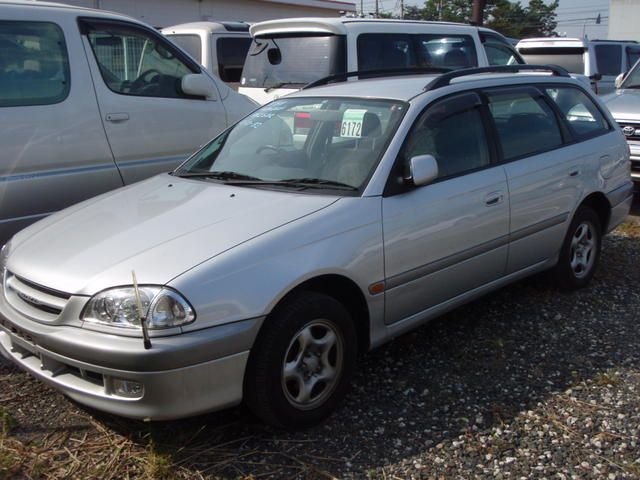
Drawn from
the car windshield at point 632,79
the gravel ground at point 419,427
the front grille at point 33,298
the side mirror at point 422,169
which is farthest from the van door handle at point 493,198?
the car windshield at point 632,79

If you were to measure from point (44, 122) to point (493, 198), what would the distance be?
306cm

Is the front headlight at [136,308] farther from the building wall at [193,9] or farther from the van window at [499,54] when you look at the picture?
the building wall at [193,9]

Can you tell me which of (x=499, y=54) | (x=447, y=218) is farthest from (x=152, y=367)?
(x=499, y=54)

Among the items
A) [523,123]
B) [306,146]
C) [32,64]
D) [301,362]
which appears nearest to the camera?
[301,362]

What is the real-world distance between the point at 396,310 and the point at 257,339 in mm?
954

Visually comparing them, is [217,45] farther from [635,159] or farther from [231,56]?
[635,159]

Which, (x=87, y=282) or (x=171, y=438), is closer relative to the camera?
(x=87, y=282)

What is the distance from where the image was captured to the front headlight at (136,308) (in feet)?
9.34

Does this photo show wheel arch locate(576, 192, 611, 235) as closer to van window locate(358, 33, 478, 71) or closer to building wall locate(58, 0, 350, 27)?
van window locate(358, 33, 478, 71)

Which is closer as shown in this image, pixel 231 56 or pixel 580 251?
pixel 580 251

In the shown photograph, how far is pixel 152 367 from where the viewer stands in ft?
9.20

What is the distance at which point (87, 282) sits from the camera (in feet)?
9.86

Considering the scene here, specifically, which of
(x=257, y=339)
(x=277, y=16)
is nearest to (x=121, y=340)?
(x=257, y=339)

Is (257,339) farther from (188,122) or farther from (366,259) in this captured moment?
(188,122)
